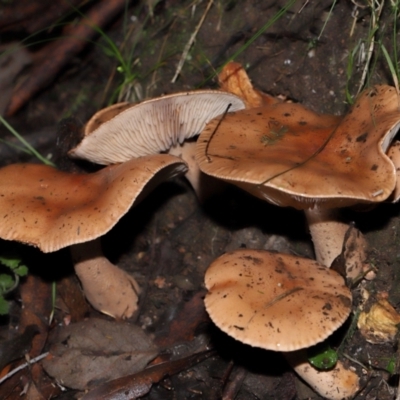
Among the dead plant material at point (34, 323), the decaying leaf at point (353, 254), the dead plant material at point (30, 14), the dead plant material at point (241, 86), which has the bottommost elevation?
the dead plant material at point (34, 323)

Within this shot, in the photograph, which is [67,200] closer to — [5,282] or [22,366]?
[5,282]

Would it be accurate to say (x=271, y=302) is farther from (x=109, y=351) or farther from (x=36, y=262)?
(x=36, y=262)

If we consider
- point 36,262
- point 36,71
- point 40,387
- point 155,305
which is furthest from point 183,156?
point 36,71

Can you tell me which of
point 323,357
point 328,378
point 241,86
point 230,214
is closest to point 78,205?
point 230,214

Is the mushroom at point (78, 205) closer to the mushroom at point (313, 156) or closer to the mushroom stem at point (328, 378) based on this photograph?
the mushroom at point (313, 156)

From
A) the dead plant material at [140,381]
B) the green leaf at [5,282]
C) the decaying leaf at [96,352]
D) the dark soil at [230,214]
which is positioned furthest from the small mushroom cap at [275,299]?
the green leaf at [5,282]

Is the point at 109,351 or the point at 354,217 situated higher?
the point at 354,217
